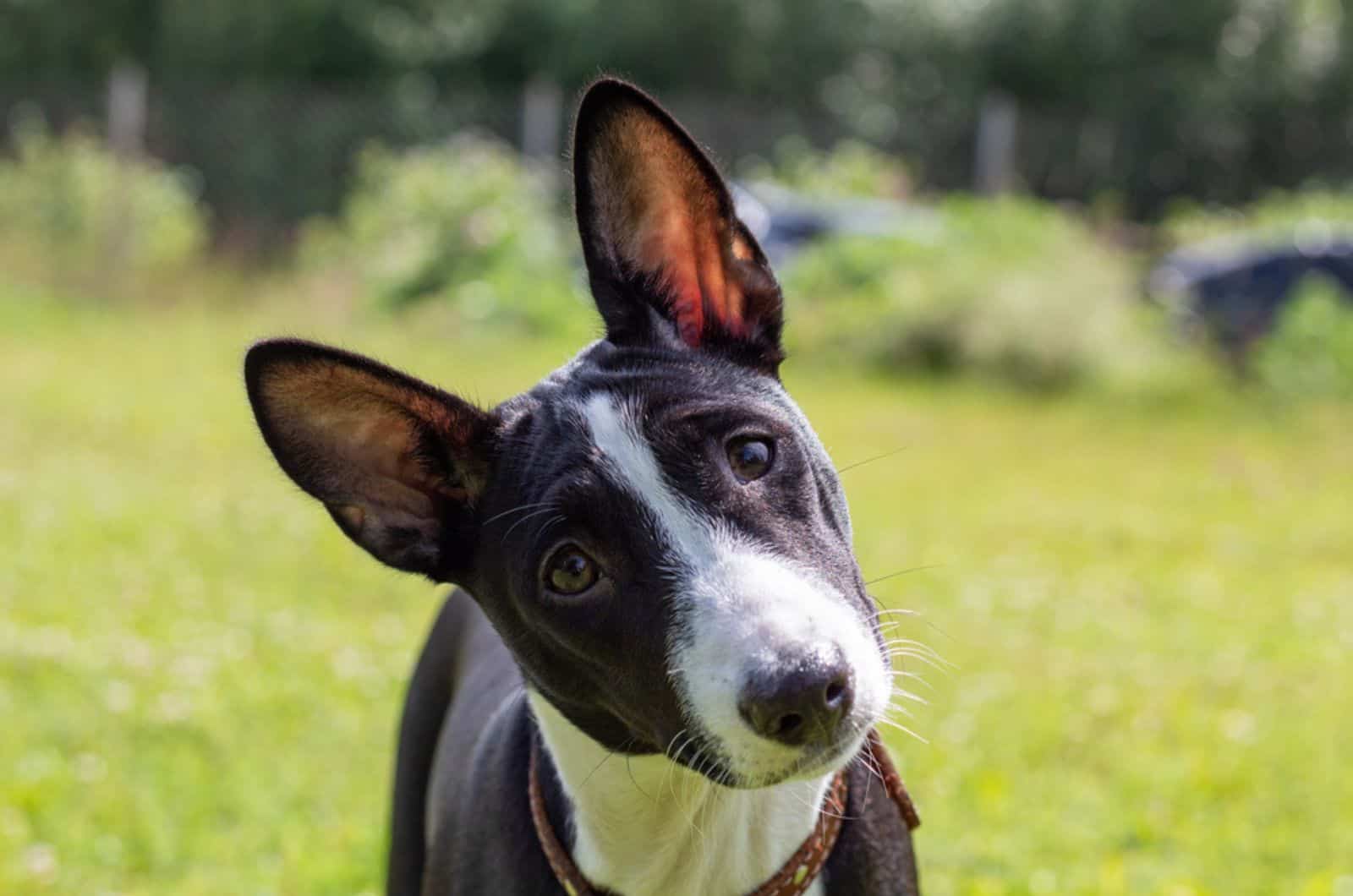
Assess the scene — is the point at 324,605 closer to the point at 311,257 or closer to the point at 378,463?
the point at 378,463

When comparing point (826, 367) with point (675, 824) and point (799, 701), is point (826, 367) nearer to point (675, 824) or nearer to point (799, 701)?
point (675, 824)

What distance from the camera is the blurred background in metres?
4.41

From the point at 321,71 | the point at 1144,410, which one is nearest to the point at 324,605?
the point at 1144,410

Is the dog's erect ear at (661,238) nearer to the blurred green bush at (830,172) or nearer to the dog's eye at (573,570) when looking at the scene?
the dog's eye at (573,570)

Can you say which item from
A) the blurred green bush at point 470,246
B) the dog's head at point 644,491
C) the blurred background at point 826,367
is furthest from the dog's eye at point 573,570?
the blurred green bush at point 470,246

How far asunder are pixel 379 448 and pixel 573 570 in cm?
44

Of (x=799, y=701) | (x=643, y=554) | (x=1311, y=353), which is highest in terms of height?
(x=643, y=554)

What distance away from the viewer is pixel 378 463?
2.30 m

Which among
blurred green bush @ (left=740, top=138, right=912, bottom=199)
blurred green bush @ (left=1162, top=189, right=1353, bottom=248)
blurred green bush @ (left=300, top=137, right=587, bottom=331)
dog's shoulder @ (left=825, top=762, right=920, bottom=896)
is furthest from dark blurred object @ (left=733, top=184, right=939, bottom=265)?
dog's shoulder @ (left=825, top=762, right=920, bottom=896)

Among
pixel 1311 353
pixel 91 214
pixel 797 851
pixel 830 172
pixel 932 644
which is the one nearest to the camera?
pixel 797 851

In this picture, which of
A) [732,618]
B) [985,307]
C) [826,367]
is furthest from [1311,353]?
[732,618]

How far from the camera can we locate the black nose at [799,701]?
1764mm

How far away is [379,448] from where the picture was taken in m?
2.29

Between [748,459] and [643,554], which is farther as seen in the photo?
[748,459]
